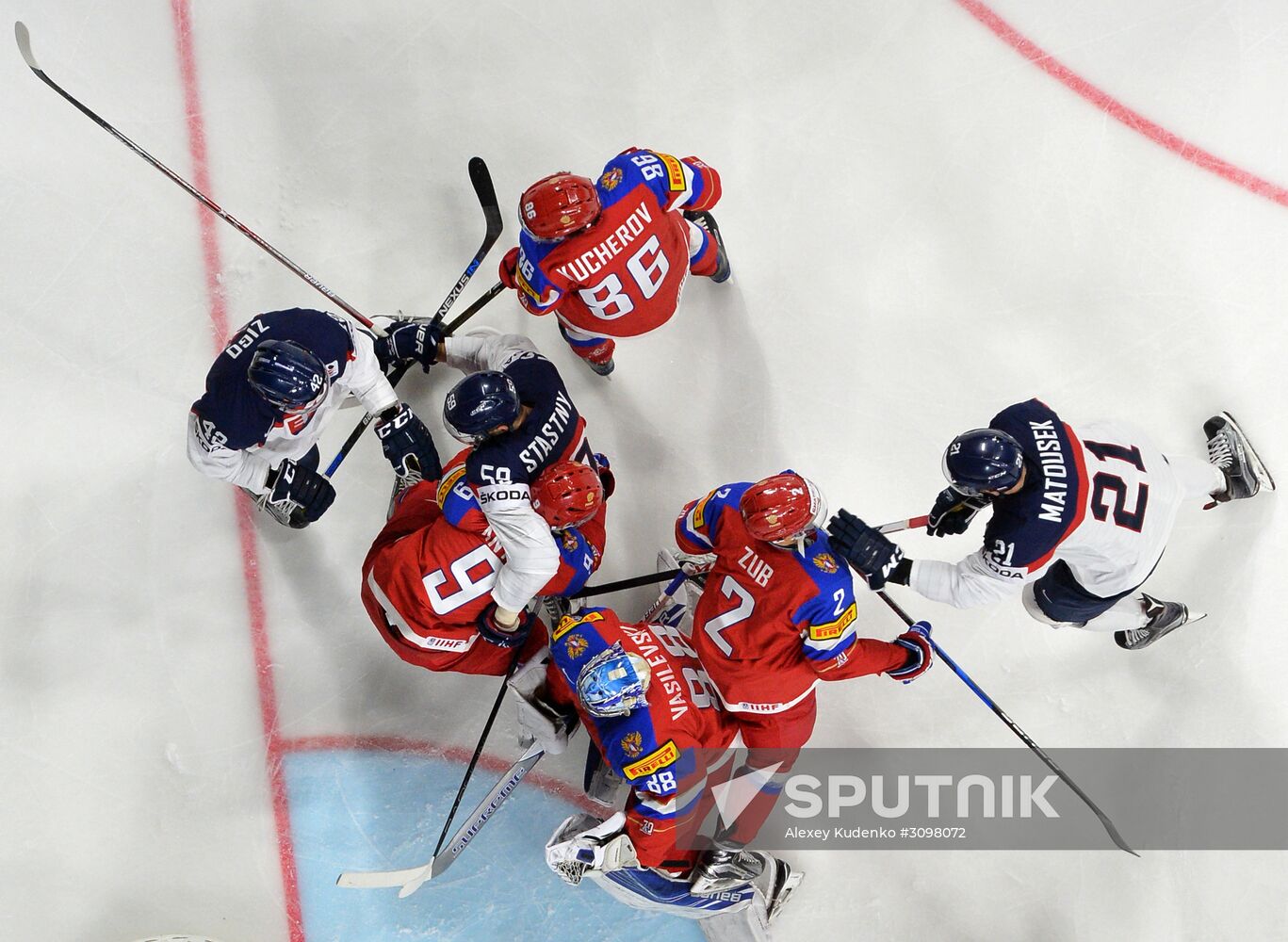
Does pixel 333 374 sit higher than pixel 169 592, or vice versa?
pixel 333 374

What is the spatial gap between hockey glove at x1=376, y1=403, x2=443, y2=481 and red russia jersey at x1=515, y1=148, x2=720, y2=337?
0.71 metres

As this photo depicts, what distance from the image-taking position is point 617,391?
4488 millimetres

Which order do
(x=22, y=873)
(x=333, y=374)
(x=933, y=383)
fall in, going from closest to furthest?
1. (x=333, y=374)
2. (x=22, y=873)
3. (x=933, y=383)

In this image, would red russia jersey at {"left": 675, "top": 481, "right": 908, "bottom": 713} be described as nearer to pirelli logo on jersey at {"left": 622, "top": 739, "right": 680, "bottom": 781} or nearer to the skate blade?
pirelli logo on jersey at {"left": 622, "top": 739, "right": 680, "bottom": 781}

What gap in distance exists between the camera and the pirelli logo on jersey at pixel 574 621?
3.50m

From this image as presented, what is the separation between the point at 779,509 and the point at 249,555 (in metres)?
2.53

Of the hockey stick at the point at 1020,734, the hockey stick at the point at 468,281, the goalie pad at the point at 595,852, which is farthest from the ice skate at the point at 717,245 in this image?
the goalie pad at the point at 595,852

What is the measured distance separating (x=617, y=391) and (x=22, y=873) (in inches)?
131

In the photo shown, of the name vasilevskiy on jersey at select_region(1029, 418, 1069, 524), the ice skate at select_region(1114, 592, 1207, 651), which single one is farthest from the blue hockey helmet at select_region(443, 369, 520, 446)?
the ice skate at select_region(1114, 592, 1207, 651)

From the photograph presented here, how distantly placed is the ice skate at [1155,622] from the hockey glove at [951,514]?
0.94 m

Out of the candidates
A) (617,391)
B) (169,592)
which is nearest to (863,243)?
(617,391)

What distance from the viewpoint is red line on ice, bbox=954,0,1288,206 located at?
14.7ft

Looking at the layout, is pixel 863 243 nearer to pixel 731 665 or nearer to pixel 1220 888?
pixel 731 665

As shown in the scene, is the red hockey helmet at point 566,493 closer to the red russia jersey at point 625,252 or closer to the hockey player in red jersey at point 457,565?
the hockey player in red jersey at point 457,565
